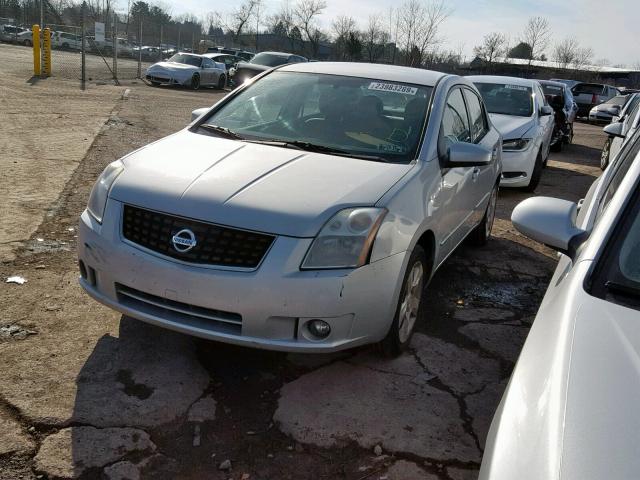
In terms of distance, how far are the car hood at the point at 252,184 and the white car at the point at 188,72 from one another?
1989cm

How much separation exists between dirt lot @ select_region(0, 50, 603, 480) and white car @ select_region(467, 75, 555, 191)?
13.9 ft

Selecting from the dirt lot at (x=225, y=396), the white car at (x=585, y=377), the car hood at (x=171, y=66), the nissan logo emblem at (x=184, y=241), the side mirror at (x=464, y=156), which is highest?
the side mirror at (x=464, y=156)

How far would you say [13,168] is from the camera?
720 cm

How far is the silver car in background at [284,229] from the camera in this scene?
2898 mm

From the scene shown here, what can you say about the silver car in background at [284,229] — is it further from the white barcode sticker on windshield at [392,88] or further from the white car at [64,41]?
the white car at [64,41]

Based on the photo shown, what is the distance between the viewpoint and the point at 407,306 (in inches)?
140

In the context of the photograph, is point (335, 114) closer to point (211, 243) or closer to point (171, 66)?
point (211, 243)

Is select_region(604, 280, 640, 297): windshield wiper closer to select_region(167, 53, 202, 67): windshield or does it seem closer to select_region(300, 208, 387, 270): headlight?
select_region(300, 208, 387, 270): headlight

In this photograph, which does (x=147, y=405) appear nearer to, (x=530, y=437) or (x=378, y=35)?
(x=530, y=437)

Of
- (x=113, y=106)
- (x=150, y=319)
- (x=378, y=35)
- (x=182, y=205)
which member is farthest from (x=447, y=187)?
(x=378, y=35)

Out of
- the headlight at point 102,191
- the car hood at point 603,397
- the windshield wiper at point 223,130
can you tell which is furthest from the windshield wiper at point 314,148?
the car hood at point 603,397

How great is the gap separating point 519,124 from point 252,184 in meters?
6.66

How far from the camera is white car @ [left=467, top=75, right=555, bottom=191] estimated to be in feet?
27.8

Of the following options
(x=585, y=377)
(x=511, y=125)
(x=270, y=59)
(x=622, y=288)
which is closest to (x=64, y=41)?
(x=270, y=59)
